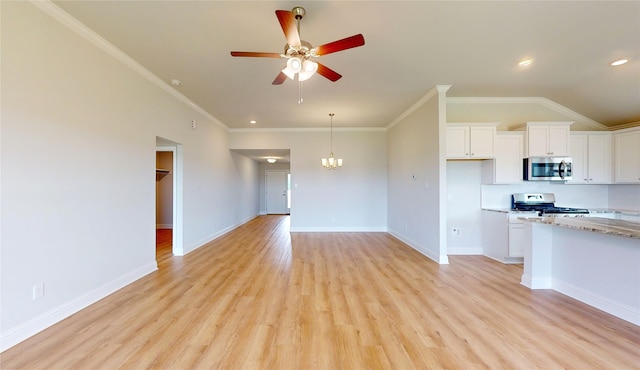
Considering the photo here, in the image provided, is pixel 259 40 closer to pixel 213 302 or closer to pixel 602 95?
pixel 213 302

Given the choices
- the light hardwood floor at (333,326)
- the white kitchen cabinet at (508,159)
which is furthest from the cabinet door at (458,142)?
the light hardwood floor at (333,326)

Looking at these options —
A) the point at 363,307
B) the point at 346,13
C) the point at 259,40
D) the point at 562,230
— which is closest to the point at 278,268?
the point at 363,307

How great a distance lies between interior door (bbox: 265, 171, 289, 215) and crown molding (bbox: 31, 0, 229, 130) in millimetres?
7257

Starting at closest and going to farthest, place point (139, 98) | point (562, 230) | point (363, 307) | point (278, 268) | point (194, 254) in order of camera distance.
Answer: point (363, 307), point (562, 230), point (139, 98), point (278, 268), point (194, 254)

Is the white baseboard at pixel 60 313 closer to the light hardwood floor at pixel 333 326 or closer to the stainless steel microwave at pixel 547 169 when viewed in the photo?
the light hardwood floor at pixel 333 326

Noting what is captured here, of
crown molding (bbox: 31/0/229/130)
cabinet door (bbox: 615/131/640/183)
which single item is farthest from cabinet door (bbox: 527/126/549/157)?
crown molding (bbox: 31/0/229/130)

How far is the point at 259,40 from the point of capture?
2.79 m

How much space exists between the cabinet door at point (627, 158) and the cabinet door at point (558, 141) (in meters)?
0.99

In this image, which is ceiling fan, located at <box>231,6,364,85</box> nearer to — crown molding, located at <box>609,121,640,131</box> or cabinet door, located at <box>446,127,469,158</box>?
cabinet door, located at <box>446,127,469,158</box>

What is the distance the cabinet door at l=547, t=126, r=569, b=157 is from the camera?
427 centimetres

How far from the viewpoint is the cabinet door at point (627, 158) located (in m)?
4.21

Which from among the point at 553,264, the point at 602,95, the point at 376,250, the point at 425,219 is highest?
the point at 602,95

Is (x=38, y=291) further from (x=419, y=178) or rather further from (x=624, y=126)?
(x=624, y=126)

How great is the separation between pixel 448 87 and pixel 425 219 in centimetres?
224
